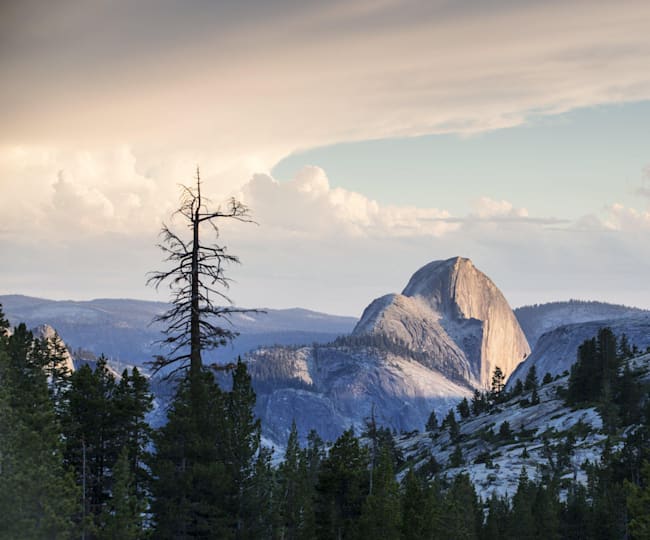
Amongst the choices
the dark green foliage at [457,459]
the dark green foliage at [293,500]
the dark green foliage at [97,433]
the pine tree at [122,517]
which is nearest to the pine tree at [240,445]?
the dark green foliage at [97,433]

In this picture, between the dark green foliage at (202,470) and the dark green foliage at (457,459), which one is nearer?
the dark green foliage at (202,470)

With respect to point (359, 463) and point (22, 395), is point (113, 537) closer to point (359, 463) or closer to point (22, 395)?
point (22, 395)

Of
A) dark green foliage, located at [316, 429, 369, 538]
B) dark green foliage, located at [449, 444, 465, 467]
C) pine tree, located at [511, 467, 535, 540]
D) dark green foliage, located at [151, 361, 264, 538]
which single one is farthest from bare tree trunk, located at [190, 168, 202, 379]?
dark green foliage, located at [449, 444, 465, 467]

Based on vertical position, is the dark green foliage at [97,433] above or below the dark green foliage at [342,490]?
above

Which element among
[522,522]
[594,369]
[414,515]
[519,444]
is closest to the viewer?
[414,515]

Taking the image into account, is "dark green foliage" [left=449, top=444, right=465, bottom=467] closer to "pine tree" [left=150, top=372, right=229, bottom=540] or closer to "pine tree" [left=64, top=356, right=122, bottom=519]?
"pine tree" [left=150, top=372, right=229, bottom=540]

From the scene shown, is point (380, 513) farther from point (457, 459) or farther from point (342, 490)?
point (457, 459)

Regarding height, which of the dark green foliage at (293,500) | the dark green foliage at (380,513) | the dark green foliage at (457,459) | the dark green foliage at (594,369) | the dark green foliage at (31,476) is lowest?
the dark green foliage at (457,459)

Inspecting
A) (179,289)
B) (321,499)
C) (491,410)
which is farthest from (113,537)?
(491,410)

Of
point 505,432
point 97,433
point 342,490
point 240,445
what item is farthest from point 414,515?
point 505,432

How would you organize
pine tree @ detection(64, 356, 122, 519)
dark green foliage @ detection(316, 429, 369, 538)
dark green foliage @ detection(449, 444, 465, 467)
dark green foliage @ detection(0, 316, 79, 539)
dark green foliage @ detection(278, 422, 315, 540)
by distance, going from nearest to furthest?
dark green foliage @ detection(0, 316, 79, 539), pine tree @ detection(64, 356, 122, 519), dark green foliage @ detection(316, 429, 369, 538), dark green foliage @ detection(278, 422, 315, 540), dark green foliage @ detection(449, 444, 465, 467)

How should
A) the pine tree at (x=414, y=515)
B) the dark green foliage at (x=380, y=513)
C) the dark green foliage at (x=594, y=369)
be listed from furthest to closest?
1. the dark green foliage at (x=594, y=369)
2. the pine tree at (x=414, y=515)
3. the dark green foliage at (x=380, y=513)

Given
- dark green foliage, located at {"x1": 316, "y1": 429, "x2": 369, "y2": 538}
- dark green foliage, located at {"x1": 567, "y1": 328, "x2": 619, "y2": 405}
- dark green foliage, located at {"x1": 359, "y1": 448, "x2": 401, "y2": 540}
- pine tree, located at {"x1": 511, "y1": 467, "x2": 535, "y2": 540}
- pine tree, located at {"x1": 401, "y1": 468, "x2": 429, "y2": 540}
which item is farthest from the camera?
dark green foliage, located at {"x1": 567, "y1": 328, "x2": 619, "y2": 405}

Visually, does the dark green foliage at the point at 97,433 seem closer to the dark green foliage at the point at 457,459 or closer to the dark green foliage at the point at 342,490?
the dark green foliage at the point at 342,490
